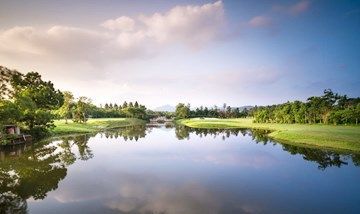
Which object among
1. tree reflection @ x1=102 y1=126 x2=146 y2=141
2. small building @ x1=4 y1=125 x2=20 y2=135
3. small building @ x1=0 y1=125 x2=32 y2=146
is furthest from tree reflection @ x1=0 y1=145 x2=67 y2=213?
tree reflection @ x1=102 y1=126 x2=146 y2=141

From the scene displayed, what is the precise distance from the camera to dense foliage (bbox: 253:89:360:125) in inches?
3391

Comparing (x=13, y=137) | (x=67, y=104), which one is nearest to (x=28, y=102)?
(x=13, y=137)

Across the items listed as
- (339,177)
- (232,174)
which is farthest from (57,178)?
(339,177)

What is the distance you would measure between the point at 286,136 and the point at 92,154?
39.6 metres

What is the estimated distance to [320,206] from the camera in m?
19.0

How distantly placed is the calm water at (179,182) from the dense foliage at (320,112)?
180 feet

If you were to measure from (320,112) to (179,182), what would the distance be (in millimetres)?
89217

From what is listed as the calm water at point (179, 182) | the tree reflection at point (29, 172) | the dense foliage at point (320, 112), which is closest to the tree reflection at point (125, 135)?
the tree reflection at point (29, 172)

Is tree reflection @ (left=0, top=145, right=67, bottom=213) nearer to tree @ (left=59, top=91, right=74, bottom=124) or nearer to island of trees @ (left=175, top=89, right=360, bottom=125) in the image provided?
tree @ (left=59, top=91, right=74, bottom=124)

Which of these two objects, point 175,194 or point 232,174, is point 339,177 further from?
point 175,194

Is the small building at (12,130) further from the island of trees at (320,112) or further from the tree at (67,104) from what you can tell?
the island of trees at (320,112)

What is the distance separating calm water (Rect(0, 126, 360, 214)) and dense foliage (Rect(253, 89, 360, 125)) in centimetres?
5480

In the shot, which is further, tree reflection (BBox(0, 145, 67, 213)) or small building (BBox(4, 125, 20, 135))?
small building (BBox(4, 125, 20, 135))

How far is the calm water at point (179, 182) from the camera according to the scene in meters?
18.9
